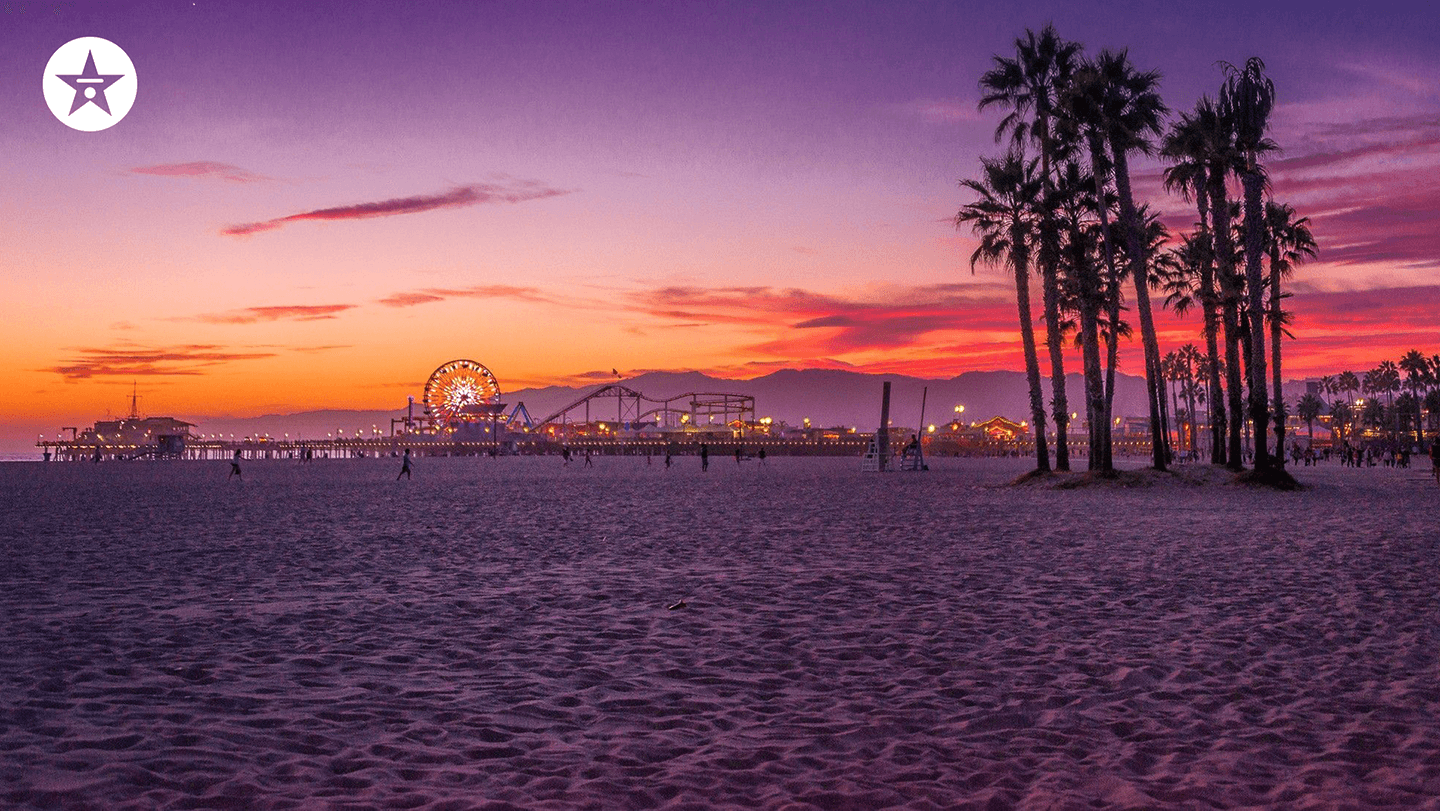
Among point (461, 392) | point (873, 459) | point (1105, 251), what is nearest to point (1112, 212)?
point (1105, 251)

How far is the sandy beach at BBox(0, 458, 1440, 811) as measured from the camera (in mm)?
5352

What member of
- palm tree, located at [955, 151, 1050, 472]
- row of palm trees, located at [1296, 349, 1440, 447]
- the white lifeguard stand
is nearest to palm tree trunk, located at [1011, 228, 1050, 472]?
palm tree, located at [955, 151, 1050, 472]

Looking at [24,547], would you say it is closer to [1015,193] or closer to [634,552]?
[634,552]

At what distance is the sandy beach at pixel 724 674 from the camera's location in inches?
211

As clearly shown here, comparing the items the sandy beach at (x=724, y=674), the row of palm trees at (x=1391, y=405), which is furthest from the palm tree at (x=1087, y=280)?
the row of palm trees at (x=1391, y=405)

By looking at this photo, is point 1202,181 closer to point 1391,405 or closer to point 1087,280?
point 1087,280

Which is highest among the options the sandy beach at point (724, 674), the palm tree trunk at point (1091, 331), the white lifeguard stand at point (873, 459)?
the palm tree trunk at point (1091, 331)

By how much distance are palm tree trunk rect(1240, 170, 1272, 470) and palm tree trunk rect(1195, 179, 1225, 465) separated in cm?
314

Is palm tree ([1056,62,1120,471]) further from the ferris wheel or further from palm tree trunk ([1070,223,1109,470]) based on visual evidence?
the ferris wheel

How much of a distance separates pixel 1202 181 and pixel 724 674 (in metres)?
32.3

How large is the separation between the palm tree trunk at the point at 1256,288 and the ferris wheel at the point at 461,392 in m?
158

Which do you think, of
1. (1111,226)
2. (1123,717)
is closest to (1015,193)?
(1111,226)

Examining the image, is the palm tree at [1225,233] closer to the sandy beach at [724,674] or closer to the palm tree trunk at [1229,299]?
the palm tree trunk at [1229,299]

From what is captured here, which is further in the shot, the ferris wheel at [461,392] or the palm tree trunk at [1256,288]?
the ferris wheel at [461,392]
